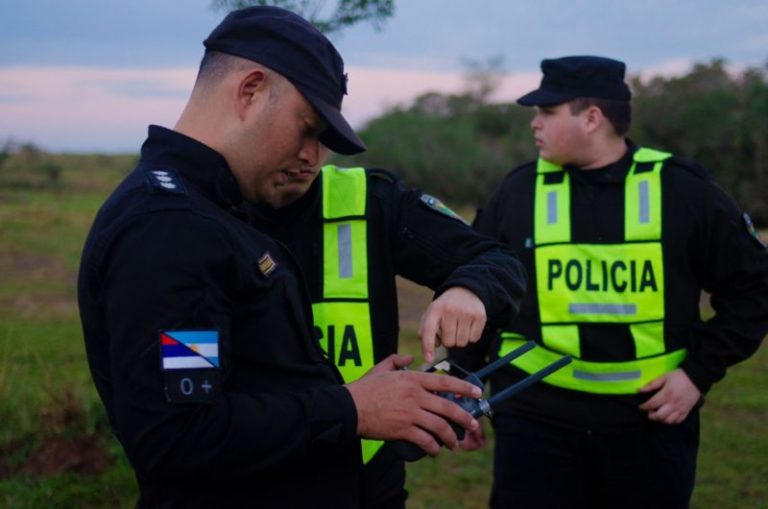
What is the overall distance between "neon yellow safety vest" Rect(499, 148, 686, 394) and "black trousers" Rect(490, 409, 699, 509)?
0.66ft

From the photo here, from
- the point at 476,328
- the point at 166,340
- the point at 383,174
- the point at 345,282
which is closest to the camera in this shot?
the point at 166,340

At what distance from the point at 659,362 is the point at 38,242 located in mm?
16527

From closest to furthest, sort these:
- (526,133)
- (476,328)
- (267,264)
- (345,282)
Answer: (267,264) < (476,328) < (345,282) < (526,133)

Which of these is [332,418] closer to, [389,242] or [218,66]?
[218,66]

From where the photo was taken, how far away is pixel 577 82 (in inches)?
154

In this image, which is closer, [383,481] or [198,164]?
[198,164]

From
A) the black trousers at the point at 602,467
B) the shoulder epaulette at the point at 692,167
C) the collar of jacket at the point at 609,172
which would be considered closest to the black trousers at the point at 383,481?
the black trousers at the point at 602,467

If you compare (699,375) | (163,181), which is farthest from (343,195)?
(699,375)

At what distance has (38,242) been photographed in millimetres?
18172

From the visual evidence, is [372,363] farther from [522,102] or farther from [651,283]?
[522,102]

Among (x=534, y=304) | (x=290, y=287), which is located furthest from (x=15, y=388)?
(x=290, y=287)

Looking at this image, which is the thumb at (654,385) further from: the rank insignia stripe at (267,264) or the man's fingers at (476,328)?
the rank insignia stripe at (267,264)

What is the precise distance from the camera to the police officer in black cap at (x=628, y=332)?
3551mm

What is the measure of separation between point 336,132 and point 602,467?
2.12 meters
